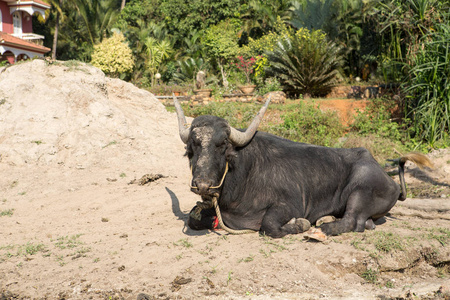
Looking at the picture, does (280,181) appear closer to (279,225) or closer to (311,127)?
(279,225)

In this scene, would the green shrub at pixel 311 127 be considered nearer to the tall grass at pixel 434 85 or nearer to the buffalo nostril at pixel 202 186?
the tall grass at pixel 434 85

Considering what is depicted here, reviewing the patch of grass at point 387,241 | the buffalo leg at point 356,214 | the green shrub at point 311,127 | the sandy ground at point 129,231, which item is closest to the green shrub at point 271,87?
the green shrub at point 311,127

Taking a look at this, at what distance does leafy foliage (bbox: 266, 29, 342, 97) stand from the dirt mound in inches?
334

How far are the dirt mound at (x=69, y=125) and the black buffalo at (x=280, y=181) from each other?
4094mm

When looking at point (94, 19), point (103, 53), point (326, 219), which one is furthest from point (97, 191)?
point (94, 19)

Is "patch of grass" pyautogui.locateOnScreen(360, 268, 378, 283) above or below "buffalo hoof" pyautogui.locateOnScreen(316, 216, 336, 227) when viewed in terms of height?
below

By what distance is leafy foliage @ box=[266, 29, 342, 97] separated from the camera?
17.7m

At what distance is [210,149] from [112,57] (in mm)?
27075

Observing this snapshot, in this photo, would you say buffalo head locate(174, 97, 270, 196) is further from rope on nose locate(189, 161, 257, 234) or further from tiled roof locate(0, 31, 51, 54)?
tiled roof locate(0, 31, 51, 54)

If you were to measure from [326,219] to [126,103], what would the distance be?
7757 mm

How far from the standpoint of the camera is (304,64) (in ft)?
58.7

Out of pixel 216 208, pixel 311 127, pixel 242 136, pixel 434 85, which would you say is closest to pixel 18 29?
pixel 311 127

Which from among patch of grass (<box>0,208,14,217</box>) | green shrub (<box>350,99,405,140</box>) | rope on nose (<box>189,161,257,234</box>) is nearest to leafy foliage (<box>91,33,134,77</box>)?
green shrub (<box>350,99,405,140</box>)

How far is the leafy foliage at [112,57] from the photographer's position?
30031 millimetres
